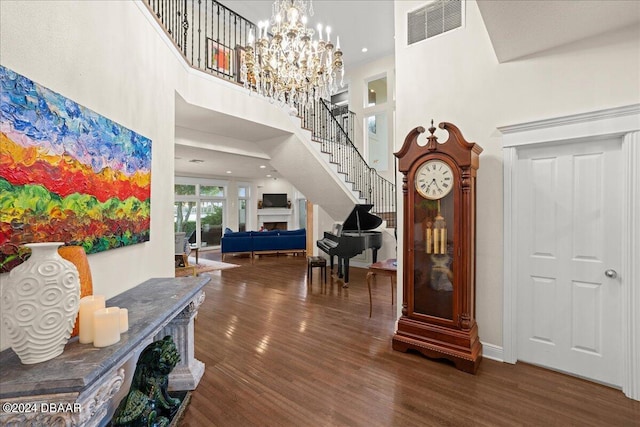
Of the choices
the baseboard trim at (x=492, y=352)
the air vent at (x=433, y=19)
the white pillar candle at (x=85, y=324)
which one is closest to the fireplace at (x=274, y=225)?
the air vent at (x=433, y=19)

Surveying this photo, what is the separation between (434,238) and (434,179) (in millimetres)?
581

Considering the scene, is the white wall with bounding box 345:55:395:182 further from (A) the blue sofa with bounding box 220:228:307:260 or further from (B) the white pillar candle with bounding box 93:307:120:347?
(B) the white pillar candle with bounding box 93:307:120:347

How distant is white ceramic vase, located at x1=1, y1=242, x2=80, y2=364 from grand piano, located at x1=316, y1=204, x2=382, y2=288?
468cm

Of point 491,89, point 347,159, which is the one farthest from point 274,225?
point 491,89

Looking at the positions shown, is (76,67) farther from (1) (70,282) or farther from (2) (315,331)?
(2) (315,331)

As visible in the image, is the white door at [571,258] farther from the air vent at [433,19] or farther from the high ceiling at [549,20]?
the air vent at [433,19]

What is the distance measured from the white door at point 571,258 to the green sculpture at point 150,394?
309 centimetres

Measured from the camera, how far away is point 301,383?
8.04 ft

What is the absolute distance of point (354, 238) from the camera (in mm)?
5641

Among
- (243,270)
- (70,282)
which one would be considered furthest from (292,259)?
(70,282)

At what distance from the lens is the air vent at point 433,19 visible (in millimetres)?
2959

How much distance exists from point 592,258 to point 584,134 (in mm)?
1054

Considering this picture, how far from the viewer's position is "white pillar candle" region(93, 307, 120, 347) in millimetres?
1359

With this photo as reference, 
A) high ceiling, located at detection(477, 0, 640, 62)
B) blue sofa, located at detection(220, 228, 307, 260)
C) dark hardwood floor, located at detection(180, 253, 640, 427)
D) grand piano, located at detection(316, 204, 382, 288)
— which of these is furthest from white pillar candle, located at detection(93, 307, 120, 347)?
blue sofa, located at detection(220, 228, 307, 260)
